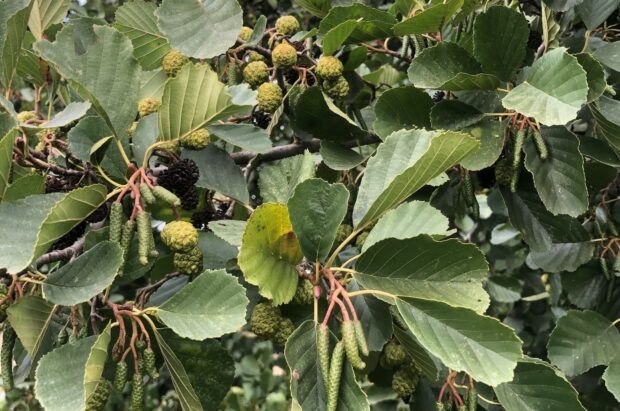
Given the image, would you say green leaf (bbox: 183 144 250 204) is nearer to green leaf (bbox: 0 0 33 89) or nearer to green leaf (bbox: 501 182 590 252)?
green leaf (bbox: 0 0 33 89)

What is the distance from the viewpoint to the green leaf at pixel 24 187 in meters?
0.89

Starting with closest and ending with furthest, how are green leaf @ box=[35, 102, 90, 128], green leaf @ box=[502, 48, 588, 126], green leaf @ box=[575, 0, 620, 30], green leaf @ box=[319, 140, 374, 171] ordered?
green leaf @ box=[35, 102, 90, 128]
green leaf @ box=[502, 48, 588, 126]
green leaf @ box=[319, 140, 374, 171]
green leaf @ box=[575, 0, 620, 30]

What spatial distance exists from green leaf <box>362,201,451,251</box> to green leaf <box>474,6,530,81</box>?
371 mm

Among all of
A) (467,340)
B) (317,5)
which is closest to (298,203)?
(467,340)

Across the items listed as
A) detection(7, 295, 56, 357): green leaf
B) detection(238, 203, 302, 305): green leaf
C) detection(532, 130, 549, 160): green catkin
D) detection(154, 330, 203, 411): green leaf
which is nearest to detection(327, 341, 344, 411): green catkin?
detection(238, 203, 302, 305): green leaf

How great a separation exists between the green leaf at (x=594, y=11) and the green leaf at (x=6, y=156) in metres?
1.12

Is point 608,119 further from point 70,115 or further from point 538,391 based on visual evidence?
point 70,115

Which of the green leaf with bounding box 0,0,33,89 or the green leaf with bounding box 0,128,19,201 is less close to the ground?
the green leaf with bounding box 0,0,33,89

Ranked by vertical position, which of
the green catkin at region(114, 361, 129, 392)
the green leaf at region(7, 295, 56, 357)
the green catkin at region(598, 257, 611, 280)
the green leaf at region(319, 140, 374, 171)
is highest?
the green leaf at region(319, 140, 374, 171)

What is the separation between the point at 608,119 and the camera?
1.17 meters

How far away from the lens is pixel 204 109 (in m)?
0.94

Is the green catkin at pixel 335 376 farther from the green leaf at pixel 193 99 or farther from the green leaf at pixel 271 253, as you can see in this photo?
the green leaf at pixel 193 99

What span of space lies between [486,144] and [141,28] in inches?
28.2

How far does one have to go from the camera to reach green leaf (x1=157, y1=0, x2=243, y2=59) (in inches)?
44.9
